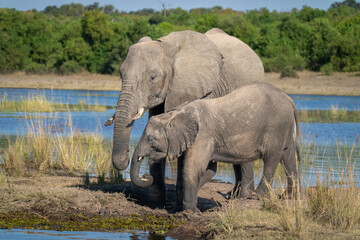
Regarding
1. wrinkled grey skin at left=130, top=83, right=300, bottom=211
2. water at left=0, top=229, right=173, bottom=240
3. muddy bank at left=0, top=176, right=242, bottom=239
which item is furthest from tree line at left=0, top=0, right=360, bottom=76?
water at left=0, top=229, right=173, bottom=240

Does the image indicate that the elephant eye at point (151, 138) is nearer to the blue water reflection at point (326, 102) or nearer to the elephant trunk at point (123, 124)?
the elephant trunk at point (123, 124)

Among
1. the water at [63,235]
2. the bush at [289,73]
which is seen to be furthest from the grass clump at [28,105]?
the bush at [289,73]

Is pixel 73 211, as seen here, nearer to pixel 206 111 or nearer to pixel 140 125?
pixel 206 111

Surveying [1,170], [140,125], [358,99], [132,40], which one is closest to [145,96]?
[1,170]

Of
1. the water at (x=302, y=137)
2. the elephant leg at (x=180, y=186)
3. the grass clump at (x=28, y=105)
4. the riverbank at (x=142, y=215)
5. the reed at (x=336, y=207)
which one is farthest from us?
the grass clump at (x=28, y=105)

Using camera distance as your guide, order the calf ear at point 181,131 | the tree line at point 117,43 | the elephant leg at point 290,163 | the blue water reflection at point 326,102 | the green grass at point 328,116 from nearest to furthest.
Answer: the calf ear at point 181,131, the elephant leg at point 290,163, the green grass at point 328,116, the blue water reflection at point 326,102, the tree line at point 117,43

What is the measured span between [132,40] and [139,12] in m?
72.6

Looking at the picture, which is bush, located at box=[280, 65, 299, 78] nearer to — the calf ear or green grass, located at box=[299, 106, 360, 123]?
green grass, located at box=[299, 106, 360, 123]

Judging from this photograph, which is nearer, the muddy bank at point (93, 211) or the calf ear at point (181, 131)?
the muddy bank at point (93, 211)

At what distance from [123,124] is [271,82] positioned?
27546mm

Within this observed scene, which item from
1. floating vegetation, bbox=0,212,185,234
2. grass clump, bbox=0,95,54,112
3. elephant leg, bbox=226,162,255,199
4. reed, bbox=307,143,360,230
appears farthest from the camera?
grass clump, bbox=0,95,54,112

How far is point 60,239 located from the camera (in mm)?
6598

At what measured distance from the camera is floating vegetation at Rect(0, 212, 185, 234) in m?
7.10

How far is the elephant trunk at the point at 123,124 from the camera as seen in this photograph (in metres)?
7.55
